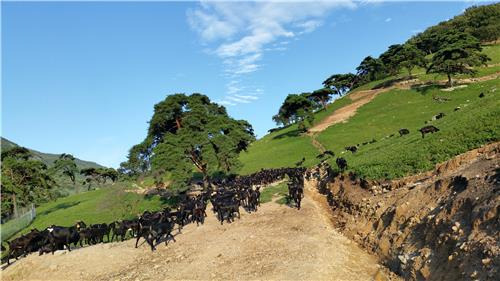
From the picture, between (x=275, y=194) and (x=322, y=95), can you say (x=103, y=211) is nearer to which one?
(x=275, y=194)

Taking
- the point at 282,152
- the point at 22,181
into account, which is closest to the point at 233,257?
the point at 282,152

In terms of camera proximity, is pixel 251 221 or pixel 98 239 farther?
pixel 98 239

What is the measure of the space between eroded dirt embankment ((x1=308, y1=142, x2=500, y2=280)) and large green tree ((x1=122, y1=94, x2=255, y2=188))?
2073 cm

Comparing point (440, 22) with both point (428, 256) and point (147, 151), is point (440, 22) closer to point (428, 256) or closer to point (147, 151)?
point (147, 151)

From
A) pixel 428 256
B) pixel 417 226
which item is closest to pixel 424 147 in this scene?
pixel 417 226

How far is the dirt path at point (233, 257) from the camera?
14.9 m

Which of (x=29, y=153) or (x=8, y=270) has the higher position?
(x=29, y=153)

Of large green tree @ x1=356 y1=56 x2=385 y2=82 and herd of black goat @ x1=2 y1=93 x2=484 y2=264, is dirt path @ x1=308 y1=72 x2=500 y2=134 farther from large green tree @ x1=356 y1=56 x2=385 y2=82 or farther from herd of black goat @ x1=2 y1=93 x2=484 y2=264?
herd of black goat @ x1=2 y1=93 x2=484 y2=264

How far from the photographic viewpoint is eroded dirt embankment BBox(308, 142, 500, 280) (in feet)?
35.4

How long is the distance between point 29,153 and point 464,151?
215 ft

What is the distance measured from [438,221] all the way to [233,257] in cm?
865

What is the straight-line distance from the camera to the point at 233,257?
17016 millimetres

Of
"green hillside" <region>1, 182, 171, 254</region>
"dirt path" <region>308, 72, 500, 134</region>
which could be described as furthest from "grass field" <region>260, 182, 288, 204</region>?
"dirt path" <region>308, 72, 500, 134</region>

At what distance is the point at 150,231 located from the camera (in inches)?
806
